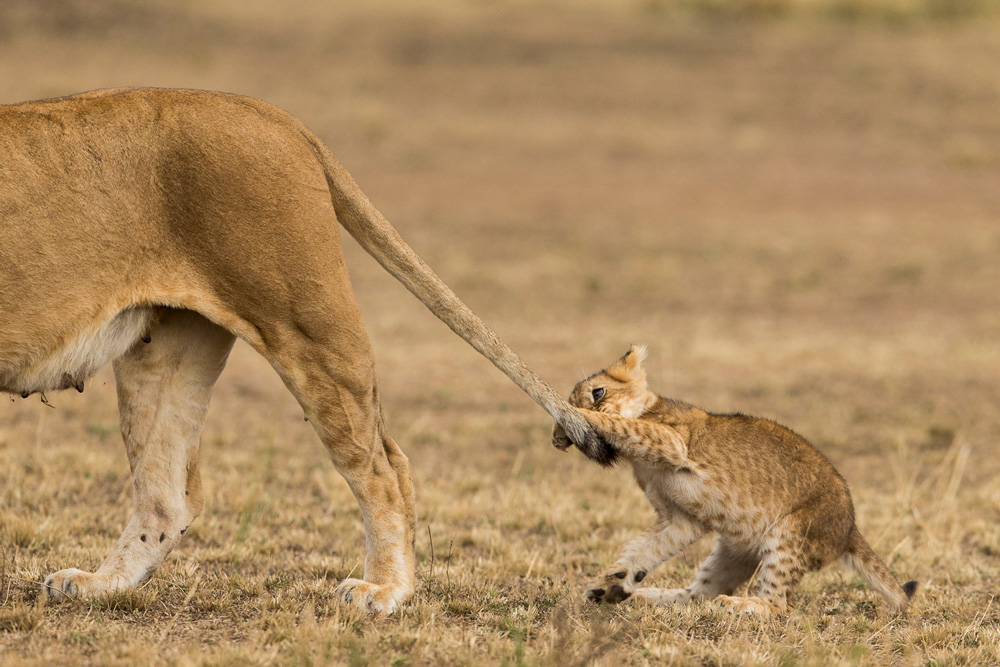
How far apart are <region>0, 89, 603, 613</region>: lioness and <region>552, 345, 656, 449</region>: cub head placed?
0.40 m

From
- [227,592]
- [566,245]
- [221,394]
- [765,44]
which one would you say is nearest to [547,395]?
[227,592]

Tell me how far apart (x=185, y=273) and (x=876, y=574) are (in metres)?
3.05

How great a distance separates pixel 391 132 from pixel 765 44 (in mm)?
11821

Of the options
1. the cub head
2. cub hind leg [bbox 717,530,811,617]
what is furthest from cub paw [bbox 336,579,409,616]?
cub hind leg [bbox 717,530,811,617]

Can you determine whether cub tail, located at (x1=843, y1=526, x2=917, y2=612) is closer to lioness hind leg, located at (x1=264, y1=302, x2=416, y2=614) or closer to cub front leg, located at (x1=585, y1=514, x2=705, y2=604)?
cub front leg, located at (x1=585, y1=514, x2=705, y2=604)

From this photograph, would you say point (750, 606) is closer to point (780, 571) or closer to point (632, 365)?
point (780, 571)

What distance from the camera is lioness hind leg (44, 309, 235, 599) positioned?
4.70 meters

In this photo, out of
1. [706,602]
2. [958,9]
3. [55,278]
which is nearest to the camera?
[55,278]

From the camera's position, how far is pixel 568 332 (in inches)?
497

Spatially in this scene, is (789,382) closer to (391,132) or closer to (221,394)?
(221,394)

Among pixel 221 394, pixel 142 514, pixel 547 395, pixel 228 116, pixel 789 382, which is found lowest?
pixel 221 394

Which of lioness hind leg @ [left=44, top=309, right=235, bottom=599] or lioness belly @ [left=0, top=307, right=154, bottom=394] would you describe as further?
lioness hind leg @ [left=44, top=309, right=235, bottom=599]

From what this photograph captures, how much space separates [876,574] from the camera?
194 inches

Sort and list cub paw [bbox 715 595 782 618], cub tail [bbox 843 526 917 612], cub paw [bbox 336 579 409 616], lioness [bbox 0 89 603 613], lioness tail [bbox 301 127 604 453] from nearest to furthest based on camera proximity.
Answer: lioness [bbox 0 89 603 613]
cub paw [bbox 336 579 409 616]
cub paw [bbox 715 595 782 618]
lioness tail [bbox 301 127 604 453]
cub tail [bbox 843 526 917 612]
